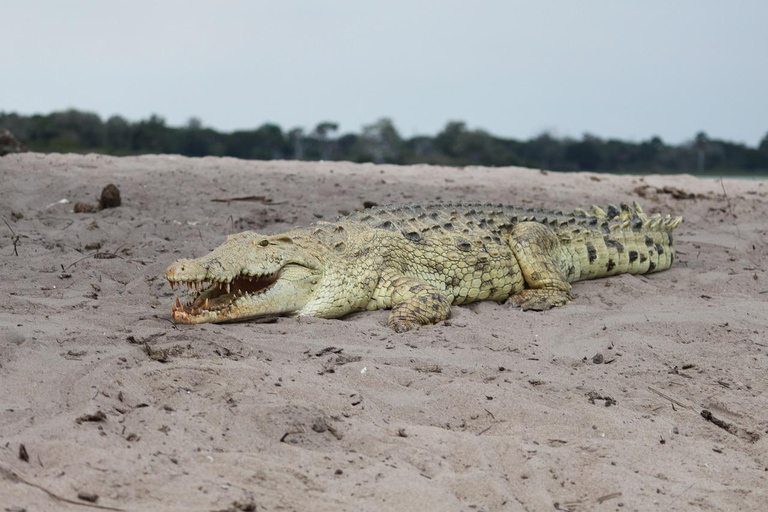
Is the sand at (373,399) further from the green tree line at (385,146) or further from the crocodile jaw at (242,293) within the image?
the green tree line at (385,146)

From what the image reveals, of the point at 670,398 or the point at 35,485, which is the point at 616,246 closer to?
the point at 670,398

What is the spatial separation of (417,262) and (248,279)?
4.26 ft

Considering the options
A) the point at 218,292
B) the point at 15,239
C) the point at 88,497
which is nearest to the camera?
the point at 88,497

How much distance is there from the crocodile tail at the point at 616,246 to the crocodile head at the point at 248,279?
2.42m

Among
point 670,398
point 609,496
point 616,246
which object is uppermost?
point 616,246

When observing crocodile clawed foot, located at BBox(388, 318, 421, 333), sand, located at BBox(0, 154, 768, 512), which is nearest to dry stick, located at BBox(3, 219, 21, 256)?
sand, located at BBox(0, 154, 768, 512)

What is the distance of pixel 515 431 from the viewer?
11.5ft

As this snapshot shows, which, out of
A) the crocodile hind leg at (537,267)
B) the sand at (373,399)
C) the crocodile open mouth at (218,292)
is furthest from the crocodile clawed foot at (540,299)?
the crocodile open mouth at (218,292)

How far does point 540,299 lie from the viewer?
5.94 metres

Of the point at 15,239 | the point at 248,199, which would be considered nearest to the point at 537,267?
the point at 248,199

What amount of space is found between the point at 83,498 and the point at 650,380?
2952 millimetres

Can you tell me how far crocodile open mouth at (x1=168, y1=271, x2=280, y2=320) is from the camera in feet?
15.6

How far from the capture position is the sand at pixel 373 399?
9.27 feet

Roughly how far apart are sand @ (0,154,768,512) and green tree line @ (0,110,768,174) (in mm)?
8112
